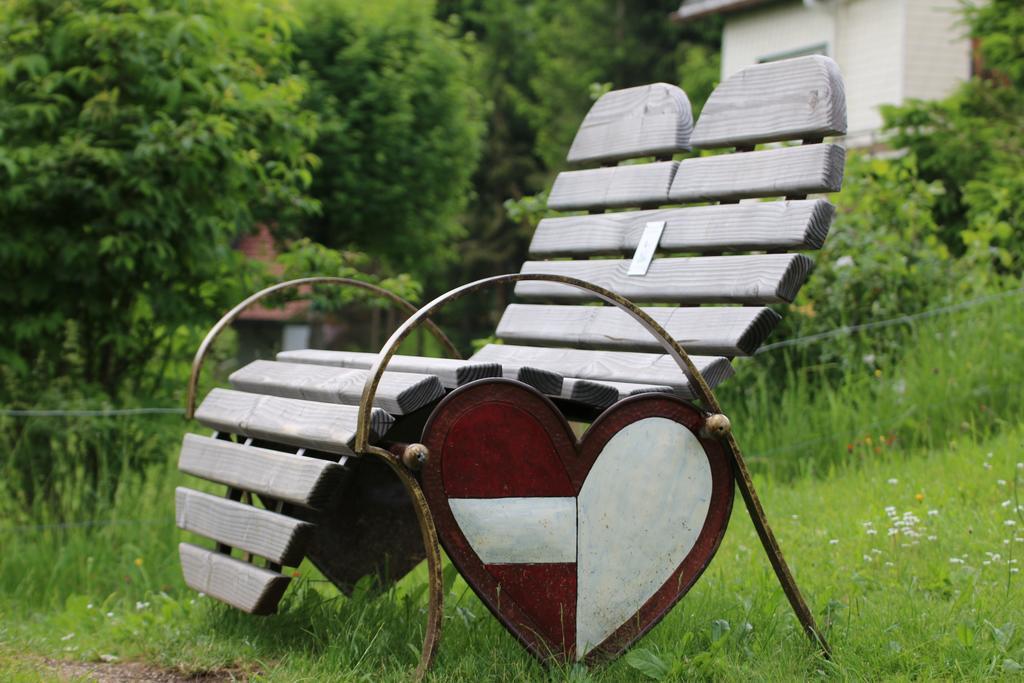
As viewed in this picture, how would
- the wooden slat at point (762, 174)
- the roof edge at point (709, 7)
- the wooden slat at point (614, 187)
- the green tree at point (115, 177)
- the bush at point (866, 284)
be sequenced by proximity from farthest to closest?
the roof edge at point (709, 7) → the bush at point (866, 284) → the green tree at point (115, 177) → the wooden slat at point (614, 187) → the wooden slat at point (762, 174)

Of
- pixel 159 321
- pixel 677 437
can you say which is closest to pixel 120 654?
pixel 677 437

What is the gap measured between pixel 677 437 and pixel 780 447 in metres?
2.74

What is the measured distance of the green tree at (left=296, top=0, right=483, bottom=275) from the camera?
57.5 feet

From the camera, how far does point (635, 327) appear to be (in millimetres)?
3303

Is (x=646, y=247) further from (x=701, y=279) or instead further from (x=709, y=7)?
(x=709, y=7)

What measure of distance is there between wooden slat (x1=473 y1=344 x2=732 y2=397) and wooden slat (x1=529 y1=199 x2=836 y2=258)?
331mm

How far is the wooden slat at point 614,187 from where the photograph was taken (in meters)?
3.57

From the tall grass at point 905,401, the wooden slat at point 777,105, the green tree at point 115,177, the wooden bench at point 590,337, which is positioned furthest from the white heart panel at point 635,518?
the green tree at point 115,177

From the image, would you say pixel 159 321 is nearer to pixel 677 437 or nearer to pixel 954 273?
pixel 677 437

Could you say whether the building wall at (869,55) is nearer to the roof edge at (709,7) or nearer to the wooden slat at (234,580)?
the roof edge at (709,7)

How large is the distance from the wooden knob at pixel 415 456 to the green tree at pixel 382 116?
14878mm

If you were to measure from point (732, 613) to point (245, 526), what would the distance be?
1.24 meters

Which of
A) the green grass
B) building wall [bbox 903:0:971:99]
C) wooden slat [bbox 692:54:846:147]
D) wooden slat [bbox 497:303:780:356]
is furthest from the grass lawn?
building wall [bbox 903:0:971:99]

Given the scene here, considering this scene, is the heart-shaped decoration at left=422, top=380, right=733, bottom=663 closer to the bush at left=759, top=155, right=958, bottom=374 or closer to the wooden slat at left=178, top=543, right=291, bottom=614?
the wooden slat at left=178, top=543, right=291, bottom=614
